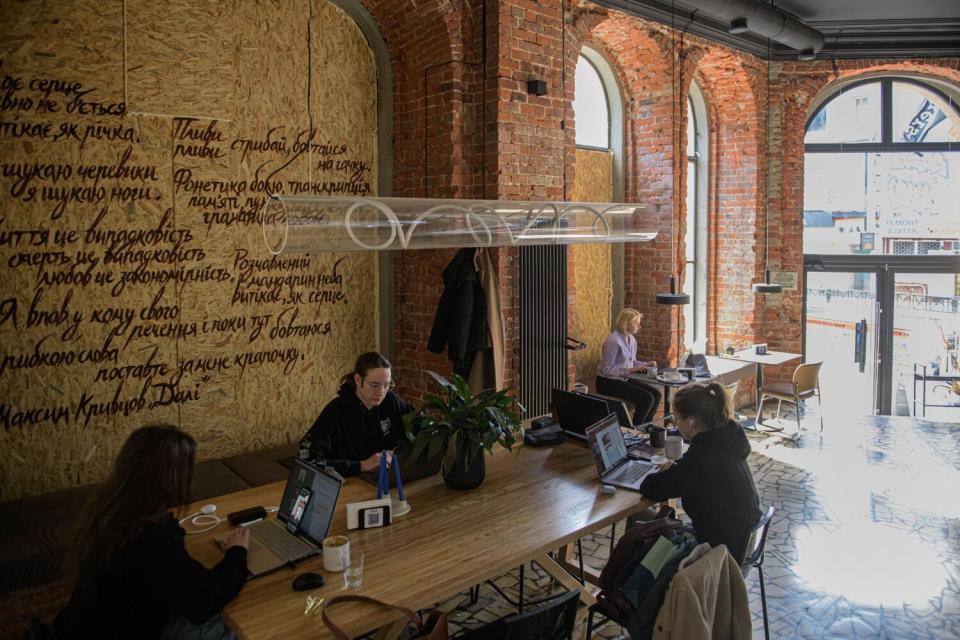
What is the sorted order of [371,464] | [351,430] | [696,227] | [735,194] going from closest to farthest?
[371,464] → [351,430] → [735,194] → [696,227]

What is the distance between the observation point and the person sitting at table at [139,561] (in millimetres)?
2234

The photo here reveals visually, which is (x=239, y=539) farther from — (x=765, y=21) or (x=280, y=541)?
(x=765, y=21)

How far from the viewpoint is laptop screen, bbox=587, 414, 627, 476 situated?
3545 mm

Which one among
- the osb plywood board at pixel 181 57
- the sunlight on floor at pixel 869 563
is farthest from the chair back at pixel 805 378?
the osb plywood board at pixel 181 57

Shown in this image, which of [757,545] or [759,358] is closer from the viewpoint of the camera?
[757,545]

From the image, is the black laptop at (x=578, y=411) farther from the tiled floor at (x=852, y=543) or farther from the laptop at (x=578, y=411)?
the tiled floor at (x=852, y=543)

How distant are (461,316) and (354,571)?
270 centimetres

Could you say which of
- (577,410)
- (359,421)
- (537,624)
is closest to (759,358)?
(577,410)

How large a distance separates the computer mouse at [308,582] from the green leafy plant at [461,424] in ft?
2.62

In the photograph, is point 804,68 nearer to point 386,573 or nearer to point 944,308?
point 944,308

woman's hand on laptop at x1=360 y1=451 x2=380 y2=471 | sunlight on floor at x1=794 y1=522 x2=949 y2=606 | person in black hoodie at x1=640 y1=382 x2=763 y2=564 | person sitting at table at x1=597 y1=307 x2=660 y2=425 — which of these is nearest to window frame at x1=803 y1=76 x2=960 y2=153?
person sitting at table at x1=597 y1=307 x2=660 y2=425

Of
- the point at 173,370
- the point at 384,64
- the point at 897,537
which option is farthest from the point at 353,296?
the point at 897,537

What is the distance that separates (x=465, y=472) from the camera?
3338mm

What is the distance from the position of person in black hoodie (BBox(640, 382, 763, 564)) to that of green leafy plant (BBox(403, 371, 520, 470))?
744mm
